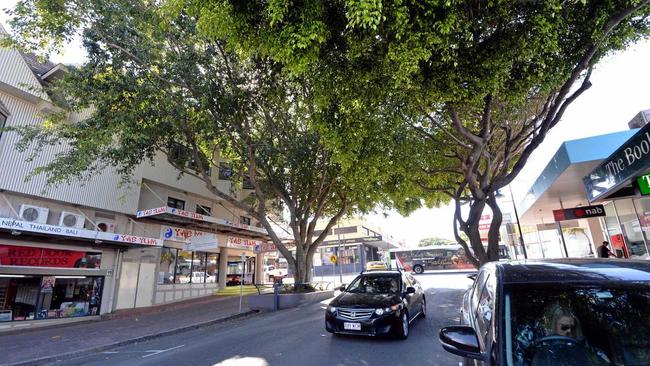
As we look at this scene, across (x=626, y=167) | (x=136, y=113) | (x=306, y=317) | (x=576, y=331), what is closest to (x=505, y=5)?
(x=626, y=167)

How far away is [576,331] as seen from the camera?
8.39ft

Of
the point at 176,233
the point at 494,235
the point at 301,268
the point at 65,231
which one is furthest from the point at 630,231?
the point at 176,233

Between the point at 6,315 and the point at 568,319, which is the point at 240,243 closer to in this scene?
the point at 6,315

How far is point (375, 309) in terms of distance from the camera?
7.46 metres

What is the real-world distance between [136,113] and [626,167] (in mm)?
15190

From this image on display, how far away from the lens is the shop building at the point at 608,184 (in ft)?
28.5

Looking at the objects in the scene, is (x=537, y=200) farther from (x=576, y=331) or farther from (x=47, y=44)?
(x=47, y=44)

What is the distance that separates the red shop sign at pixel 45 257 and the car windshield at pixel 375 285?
12763mm

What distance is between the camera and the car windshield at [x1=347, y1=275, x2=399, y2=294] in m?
8.76

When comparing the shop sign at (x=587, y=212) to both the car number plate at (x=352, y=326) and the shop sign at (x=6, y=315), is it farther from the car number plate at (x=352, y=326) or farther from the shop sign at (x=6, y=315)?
the shop sign at (x=6, y=315)

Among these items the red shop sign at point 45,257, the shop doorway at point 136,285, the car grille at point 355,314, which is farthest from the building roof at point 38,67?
the car grille at point 355,314

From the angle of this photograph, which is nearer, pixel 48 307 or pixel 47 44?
pixel 47 44

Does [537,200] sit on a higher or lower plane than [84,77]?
lower

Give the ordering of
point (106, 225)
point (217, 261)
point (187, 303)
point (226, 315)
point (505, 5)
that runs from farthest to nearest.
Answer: point (217, 261) → point (187, 303) → point (106, 225) → point (226, 315) → point (505, 5)
